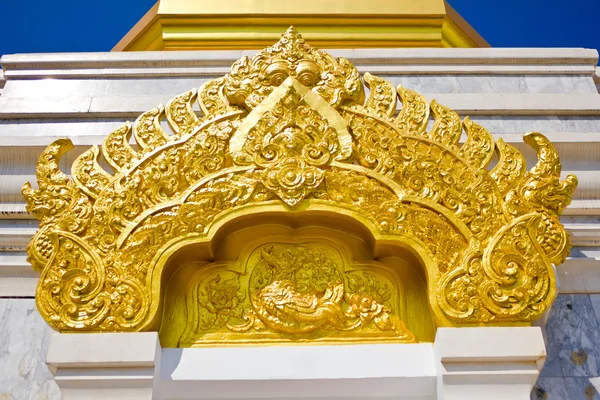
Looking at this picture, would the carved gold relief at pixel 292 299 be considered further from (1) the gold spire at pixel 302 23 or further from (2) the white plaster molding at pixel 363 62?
(1) the gold spire at pixel 302 23

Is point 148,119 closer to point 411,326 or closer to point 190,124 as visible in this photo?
point 190,124

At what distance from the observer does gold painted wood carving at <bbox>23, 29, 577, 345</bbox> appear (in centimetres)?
417

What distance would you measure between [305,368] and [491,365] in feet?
3.08

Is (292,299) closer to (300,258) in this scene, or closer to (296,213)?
(300,258)

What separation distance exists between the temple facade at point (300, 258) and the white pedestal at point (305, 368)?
0.03 feet

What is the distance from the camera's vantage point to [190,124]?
475 cm

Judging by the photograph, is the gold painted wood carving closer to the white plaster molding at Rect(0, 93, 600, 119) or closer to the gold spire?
the white plaster molding at Rect(0, 93, 600, 119)

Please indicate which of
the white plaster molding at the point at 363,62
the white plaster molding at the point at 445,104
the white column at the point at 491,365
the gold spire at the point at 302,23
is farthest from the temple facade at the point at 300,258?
the gold spire at the point at 302,23

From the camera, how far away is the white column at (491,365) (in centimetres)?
395

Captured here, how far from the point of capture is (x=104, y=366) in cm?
400

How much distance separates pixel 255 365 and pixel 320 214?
2.91ft

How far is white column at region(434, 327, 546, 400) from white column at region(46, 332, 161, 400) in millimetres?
1471

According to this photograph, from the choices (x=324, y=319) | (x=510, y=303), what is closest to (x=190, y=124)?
(x=324, y=319)

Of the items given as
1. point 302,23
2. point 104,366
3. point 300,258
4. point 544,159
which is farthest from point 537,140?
point 302,23
